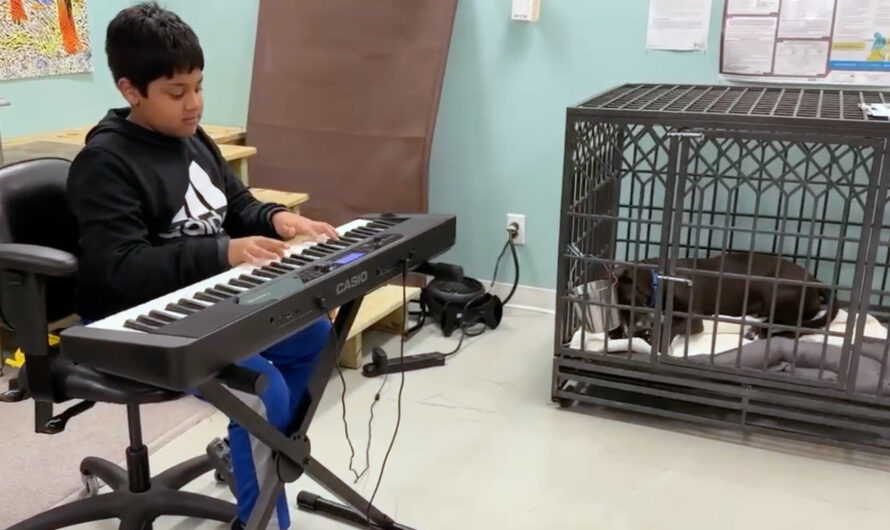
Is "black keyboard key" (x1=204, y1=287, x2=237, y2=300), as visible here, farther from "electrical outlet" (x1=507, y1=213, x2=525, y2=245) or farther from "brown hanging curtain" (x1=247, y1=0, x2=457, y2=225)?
"electrical outlet" (x1=507, y1=213, x2=525, y2=245)

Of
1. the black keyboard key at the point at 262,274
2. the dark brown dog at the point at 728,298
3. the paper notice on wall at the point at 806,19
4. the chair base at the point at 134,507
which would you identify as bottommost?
the chair base at the point at 134,507

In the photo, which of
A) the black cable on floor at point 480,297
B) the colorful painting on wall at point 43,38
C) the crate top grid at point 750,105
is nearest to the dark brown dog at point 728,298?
the crate top grid at point 750,105

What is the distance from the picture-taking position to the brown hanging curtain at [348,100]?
2779 mm

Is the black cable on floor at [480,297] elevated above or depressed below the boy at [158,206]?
below

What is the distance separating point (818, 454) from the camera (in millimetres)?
2057

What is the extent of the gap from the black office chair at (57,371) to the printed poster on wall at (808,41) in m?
1.97

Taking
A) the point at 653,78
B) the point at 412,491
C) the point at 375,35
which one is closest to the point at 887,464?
the point at 412,491

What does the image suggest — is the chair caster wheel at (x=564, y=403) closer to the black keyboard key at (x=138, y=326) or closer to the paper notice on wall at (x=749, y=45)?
the paper notice on wall at (x=749, y=45)

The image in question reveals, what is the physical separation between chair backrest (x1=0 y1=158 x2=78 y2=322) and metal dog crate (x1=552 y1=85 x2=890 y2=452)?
1188 mm

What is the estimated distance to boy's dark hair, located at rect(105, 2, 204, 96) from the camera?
139 centimetres

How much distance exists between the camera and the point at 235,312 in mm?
1071

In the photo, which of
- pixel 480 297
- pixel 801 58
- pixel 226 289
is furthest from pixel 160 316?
pixel 801 58

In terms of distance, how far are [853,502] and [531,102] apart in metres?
1.61

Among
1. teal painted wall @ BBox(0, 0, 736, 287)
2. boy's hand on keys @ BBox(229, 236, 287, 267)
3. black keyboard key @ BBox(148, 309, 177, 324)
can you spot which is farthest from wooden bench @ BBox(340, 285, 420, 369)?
black keyboard key @ BBox(148, 309, 177, 324)
